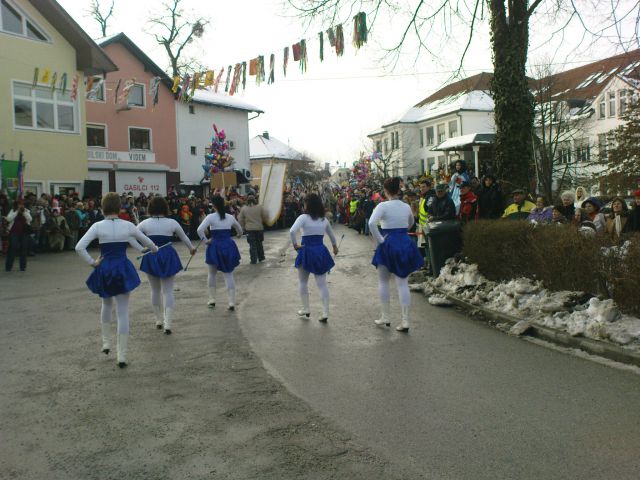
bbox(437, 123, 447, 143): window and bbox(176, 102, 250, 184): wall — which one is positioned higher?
bbox(437, 123, 447, 143): window

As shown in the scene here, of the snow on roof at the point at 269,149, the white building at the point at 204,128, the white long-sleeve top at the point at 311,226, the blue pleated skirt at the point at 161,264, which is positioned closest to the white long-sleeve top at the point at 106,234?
the blue pleated skirt at the point at 161,264

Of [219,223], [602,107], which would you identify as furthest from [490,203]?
[602,107]

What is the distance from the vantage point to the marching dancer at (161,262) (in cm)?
827

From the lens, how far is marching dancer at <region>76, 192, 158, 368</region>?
22.2ft

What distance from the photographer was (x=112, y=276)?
6766mm

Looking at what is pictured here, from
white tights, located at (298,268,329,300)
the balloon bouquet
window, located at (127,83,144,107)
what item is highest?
window, located at (127,83,144,107)

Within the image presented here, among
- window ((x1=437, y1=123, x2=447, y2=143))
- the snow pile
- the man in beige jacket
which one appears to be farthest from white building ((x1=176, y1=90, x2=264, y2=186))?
the snow pile

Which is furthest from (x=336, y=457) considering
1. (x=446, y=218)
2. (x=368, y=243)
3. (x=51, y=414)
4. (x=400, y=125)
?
(x=400, y=125)

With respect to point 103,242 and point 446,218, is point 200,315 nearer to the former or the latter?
point 103,242

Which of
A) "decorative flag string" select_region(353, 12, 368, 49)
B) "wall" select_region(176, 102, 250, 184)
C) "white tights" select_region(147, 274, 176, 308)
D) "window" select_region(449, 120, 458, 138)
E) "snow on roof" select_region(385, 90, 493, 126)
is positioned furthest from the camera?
"window" select_region(449, 120, 458, 138)

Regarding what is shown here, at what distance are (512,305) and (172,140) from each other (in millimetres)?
34709

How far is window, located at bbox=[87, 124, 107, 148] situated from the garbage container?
94.6 ft

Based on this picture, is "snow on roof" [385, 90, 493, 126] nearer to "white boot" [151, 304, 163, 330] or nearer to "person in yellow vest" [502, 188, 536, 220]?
"person in yellow vest" [502, 188, 536, 220]

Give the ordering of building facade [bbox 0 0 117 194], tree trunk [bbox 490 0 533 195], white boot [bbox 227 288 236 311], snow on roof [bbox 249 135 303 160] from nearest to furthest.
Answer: white boot [bbox 227 288 236 311], tree trunk [bbox 490 0 533 195], building facade [bbox 0 0 117 194], snow on roof [bbox 249 135 303 160]
